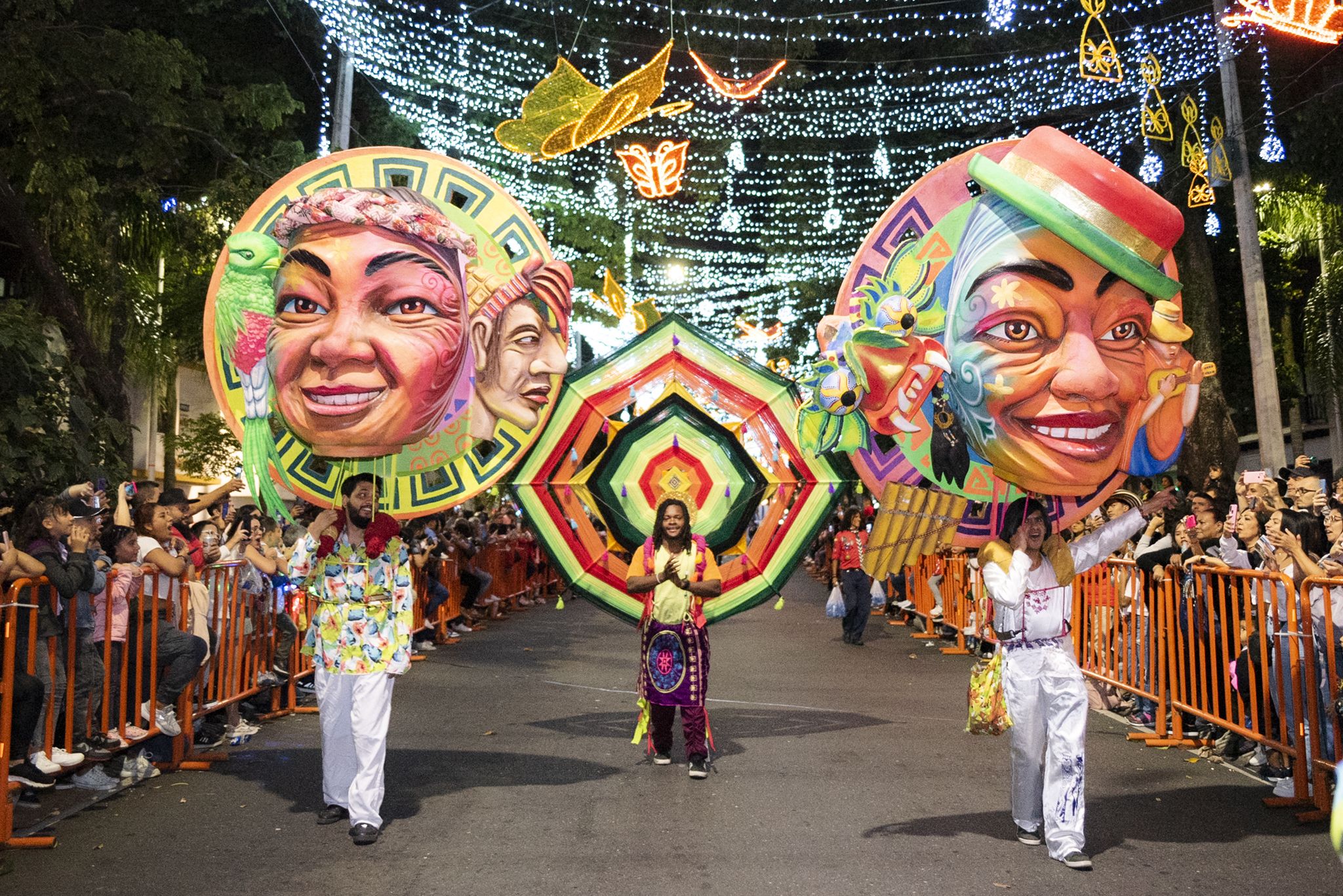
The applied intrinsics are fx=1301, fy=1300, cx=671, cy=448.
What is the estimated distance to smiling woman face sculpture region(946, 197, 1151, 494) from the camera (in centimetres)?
640

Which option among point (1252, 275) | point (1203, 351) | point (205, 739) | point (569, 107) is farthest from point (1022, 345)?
point (1203, 351)

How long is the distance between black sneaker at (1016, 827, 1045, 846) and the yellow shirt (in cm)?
248

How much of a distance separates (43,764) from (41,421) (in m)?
3.83

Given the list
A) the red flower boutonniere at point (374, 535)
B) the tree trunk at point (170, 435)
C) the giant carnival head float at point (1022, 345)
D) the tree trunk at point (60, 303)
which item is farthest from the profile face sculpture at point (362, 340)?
the tree trunk at point (170, 435)

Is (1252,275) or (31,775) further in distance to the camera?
(1252,275)

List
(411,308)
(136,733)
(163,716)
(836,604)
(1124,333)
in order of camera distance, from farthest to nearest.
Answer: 1. (836,604)
2. (163,716)
3. (136,733)
4. (411,308)
5. (1124,333)

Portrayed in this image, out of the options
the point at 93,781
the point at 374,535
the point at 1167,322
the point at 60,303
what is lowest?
the point at 93,781

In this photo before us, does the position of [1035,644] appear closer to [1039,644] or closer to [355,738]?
[1039,644]

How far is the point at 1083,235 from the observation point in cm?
625

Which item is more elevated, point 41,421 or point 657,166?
point 657,166

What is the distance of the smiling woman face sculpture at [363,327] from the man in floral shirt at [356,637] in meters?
0.47

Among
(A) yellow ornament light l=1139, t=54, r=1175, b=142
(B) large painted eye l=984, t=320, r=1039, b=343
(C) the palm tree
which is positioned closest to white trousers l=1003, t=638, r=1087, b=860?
(B) large painted eye l=984, t=320, r=1039, b=343

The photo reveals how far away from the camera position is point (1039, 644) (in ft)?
21.3

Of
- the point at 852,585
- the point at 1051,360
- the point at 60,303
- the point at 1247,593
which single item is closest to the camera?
the point at 1051,360
